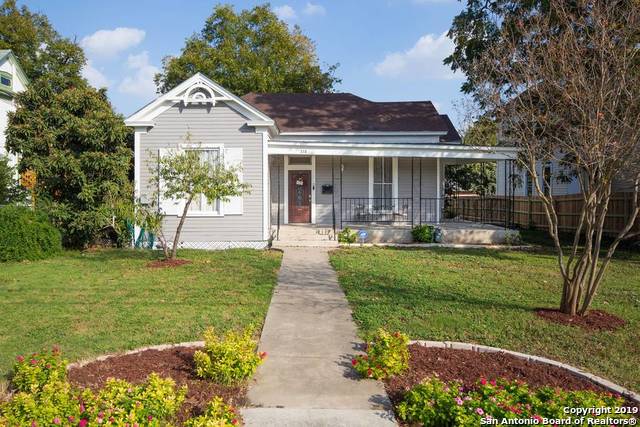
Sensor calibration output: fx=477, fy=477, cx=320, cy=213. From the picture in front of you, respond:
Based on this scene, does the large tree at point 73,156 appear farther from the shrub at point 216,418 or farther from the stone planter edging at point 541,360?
the shrub at point 216,418

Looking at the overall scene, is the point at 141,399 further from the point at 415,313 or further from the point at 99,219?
the point at 99,219

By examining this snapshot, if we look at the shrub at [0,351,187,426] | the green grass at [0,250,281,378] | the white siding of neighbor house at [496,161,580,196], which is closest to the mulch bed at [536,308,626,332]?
the green grass at [0,250,281,378]

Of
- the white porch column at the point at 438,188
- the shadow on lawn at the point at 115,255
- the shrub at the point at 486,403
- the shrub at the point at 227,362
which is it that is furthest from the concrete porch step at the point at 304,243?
the shrub at the point at 486,403

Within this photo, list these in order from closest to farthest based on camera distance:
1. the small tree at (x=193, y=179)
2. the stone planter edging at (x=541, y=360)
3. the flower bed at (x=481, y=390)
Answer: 1. the flower bed at (x=481, y=390)
2. the stone planter edging at (x=541, y=360)
3. the small tree at (x=193, y=179)

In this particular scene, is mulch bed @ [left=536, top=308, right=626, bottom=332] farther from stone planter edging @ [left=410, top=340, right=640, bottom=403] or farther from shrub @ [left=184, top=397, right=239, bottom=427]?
shrub @ [left=184, top=397, right=239, bottom=427]

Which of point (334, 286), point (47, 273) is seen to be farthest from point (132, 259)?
point (334, 286)

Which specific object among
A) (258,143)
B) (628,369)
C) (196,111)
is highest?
(196,111)

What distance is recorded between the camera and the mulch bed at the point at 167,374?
13.2ft

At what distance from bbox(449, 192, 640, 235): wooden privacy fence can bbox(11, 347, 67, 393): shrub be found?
14370mm

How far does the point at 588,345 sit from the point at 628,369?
67cm

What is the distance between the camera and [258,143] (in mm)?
13719

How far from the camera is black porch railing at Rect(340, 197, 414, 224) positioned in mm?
16906

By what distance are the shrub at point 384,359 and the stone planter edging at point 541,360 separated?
873mm

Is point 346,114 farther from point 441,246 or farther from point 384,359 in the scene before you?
point 384,359
